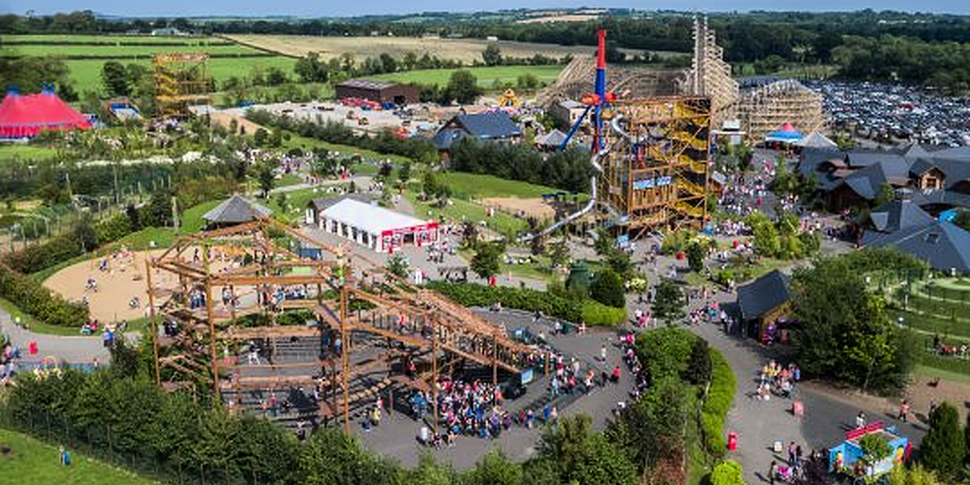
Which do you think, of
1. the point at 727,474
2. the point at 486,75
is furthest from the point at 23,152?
the point at 486,75

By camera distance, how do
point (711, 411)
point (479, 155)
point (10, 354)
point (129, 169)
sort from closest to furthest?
point (711, 411) → point (10, 354) → point (129, 169) → point (479, 155)

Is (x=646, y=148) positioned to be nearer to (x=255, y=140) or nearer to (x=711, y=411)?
(x=711, y=411)

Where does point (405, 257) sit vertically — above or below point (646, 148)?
below

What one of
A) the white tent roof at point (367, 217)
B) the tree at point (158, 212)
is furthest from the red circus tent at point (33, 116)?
the white tent roof at point (367, 217)

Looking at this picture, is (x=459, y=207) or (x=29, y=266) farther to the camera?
(x=459, y=207)

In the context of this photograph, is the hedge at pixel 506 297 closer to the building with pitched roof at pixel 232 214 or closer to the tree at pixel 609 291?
the tree at pixel 609 291

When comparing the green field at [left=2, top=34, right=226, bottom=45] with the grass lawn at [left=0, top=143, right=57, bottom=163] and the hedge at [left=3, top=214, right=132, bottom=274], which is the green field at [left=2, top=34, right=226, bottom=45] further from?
the hedge at [left=3, top=214, right=132, bottom=274]

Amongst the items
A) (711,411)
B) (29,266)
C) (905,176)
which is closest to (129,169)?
(29,266)


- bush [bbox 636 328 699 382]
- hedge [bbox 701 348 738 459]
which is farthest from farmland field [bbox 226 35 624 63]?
hedge [bbox 701 348 738 459]
